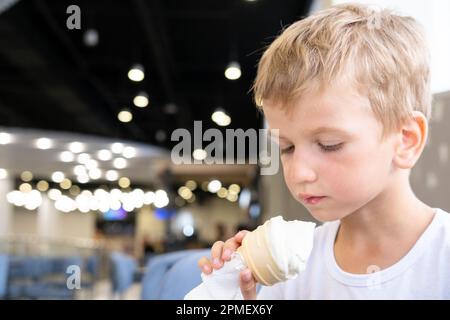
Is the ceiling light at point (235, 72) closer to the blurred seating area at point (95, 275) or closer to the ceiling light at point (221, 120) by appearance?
the ceiling light at point (221, 120)

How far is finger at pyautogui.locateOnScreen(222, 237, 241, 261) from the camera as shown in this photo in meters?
0.44

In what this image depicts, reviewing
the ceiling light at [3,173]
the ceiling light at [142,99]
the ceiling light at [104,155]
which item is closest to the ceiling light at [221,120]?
the ceiling light at [142,99]

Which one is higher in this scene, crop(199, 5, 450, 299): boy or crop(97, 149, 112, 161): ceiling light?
crop(97, 149, 112, 161): ceiling light

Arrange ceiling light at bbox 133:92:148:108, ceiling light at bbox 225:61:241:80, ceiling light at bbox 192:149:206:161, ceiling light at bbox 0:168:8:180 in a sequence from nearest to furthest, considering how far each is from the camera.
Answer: ceiling light at bbox 192:149:206:161, ceiling light at bbox 225:61:241:80, ceiling light at bbox 133:92:148:108, ceiling light at bbox 0:168:8:180

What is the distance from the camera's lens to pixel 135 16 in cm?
424

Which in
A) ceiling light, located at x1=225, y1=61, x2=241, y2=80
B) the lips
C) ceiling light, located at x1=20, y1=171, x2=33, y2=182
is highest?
ceiling light, located at x1=20, y1=171, x2=33, y2=182

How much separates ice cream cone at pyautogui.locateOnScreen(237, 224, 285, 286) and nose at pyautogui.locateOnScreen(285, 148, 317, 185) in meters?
0.04

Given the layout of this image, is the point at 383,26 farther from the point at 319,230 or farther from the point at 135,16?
the point at 135,16

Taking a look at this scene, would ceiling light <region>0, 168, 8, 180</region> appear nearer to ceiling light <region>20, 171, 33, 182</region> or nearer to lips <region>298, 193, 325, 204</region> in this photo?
ceiling light <region>20, 171, 33, 182</region>

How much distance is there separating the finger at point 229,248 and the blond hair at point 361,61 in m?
0.12

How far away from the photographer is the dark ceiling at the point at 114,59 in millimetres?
4012

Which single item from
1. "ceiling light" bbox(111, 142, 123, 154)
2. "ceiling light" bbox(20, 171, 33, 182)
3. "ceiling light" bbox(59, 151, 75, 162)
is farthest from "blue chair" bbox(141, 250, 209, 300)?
"ceiling light" bbox(20, 171, 33, 182)

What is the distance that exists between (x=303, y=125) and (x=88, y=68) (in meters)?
5.52
